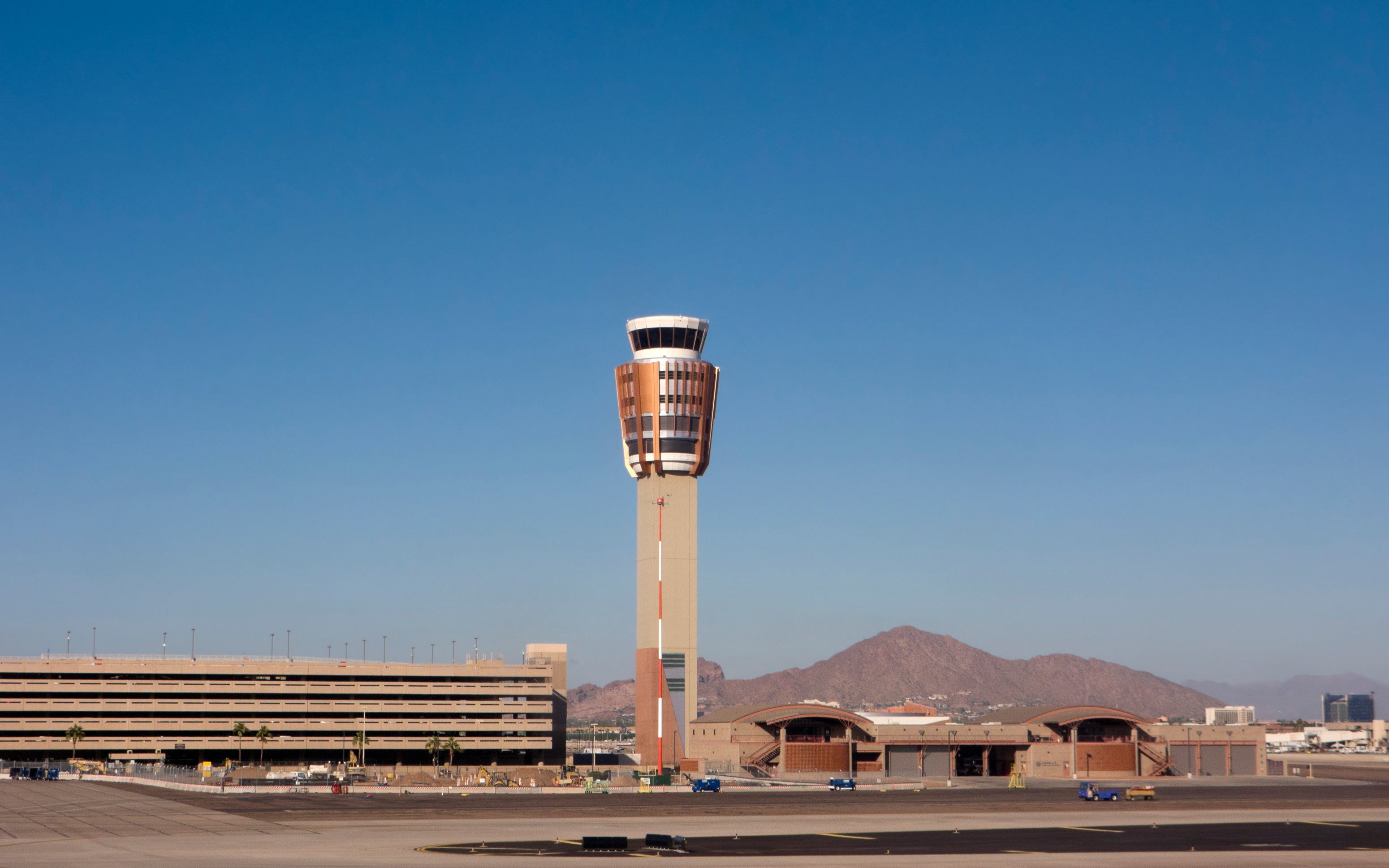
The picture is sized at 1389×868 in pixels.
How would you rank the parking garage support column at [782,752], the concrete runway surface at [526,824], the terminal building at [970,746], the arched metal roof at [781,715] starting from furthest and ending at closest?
1. the arched metal roof at [781,715]
2. the terminal building at [970,746]
3. the parking garage support column at [782,752]
4. the concrete runway surface at [526,824]

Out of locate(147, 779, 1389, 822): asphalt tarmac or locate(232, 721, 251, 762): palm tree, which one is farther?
locate(232, 721, 251, 762): palm tree

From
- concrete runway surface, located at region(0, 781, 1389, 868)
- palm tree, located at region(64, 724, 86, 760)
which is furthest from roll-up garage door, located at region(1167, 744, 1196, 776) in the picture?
palm tree, located at region(64, 724, 86, 760)

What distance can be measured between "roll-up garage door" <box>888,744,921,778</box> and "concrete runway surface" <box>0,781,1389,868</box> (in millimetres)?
47077

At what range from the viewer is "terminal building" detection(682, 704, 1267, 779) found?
6427 inches

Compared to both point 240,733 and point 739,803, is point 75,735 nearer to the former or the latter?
point 240,733

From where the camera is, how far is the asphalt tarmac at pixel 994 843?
64.8 m

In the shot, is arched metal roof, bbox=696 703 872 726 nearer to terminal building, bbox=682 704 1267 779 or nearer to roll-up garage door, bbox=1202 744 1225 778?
terminal building, bbox=682 704 1267 779

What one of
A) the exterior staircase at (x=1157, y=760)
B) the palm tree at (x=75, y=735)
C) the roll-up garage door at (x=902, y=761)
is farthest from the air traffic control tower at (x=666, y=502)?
the palm tree at (x=75, y=735)

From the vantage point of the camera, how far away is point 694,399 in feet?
583

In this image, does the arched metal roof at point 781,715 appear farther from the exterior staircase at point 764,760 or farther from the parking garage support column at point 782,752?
the exterior staircase at point 764,760

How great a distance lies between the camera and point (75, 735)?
190 meters

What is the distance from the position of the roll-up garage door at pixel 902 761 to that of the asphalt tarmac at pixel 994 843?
279 ft

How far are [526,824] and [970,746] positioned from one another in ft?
324

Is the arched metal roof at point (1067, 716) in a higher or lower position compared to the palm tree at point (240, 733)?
higher
